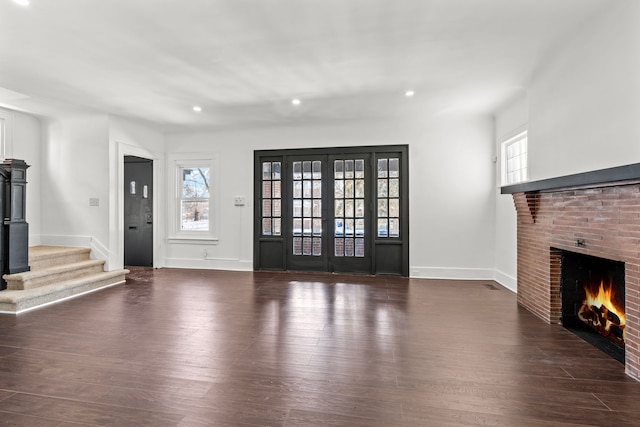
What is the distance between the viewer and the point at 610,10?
2.76 meters

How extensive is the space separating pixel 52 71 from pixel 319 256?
15.5 ft

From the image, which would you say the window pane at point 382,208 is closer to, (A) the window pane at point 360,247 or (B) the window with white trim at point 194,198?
(A) the window pane at point 360,247

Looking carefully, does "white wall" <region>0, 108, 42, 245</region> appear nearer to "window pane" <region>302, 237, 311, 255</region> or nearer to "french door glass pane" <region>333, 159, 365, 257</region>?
"window pane" <region>302, 237, 311, 255</region>

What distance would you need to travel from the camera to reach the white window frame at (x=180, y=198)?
7.00 m

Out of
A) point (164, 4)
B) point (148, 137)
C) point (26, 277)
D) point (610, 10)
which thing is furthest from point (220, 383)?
point (148, 137)

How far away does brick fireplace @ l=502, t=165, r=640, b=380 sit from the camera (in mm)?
2504

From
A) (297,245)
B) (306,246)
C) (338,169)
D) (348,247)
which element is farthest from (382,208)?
(297,245)

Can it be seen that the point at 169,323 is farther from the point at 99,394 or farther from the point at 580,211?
the point at 580,211

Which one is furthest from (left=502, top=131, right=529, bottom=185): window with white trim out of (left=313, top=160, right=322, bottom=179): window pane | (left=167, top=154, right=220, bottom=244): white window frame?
(left=167, top=154, right=220, bottom=244): white window frame

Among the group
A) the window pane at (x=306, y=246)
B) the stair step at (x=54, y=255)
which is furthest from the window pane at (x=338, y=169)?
the stair step at (x=54, y=255)

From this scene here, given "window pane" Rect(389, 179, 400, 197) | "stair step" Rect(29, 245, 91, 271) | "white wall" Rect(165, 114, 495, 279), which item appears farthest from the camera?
"window pane" Rect(389, 179, 400, 197)

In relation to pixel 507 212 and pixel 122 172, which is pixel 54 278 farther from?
pixel 507 212

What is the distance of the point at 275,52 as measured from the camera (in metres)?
3.57

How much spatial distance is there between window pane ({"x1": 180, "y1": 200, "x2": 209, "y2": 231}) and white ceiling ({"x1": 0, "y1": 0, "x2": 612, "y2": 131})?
2.22 meters
